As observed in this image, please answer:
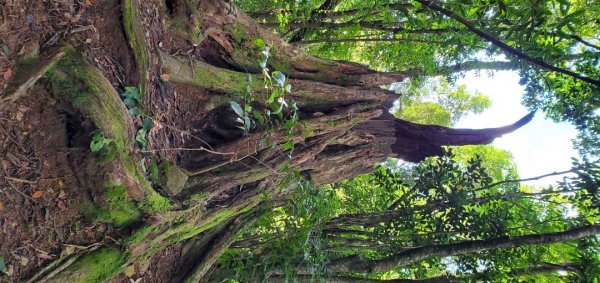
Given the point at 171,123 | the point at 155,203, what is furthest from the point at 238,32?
the point at 155,203

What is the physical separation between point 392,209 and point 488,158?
5.32 meters

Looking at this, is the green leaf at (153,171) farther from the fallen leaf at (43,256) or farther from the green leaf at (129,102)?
the fallen leaf at (43,256)

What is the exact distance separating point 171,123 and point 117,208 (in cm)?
73

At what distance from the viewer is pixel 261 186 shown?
142 inches

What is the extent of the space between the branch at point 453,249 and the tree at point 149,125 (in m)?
1.06

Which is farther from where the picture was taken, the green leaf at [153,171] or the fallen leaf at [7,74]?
the green leaf at [153,171]

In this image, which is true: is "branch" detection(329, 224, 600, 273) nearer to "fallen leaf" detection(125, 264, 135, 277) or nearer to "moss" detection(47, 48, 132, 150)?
"fallen leaf" detection(125, 264, 135, 277)

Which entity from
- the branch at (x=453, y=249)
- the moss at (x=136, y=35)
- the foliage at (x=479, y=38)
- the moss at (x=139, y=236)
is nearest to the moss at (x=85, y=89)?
the moss at (x=136, y=35)

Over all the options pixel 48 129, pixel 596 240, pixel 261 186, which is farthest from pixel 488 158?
pixel 48 129

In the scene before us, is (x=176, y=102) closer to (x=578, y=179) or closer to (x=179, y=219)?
(x=179, y=219)

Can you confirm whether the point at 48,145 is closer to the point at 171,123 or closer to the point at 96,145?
the point at 96,145

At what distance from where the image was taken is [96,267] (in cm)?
248

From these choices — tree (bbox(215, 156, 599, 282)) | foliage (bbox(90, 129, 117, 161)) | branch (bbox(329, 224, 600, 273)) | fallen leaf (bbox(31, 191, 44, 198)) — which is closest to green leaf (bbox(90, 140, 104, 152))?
foliage (bbox(90, 129, 117, 161))

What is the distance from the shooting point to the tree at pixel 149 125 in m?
2.22
